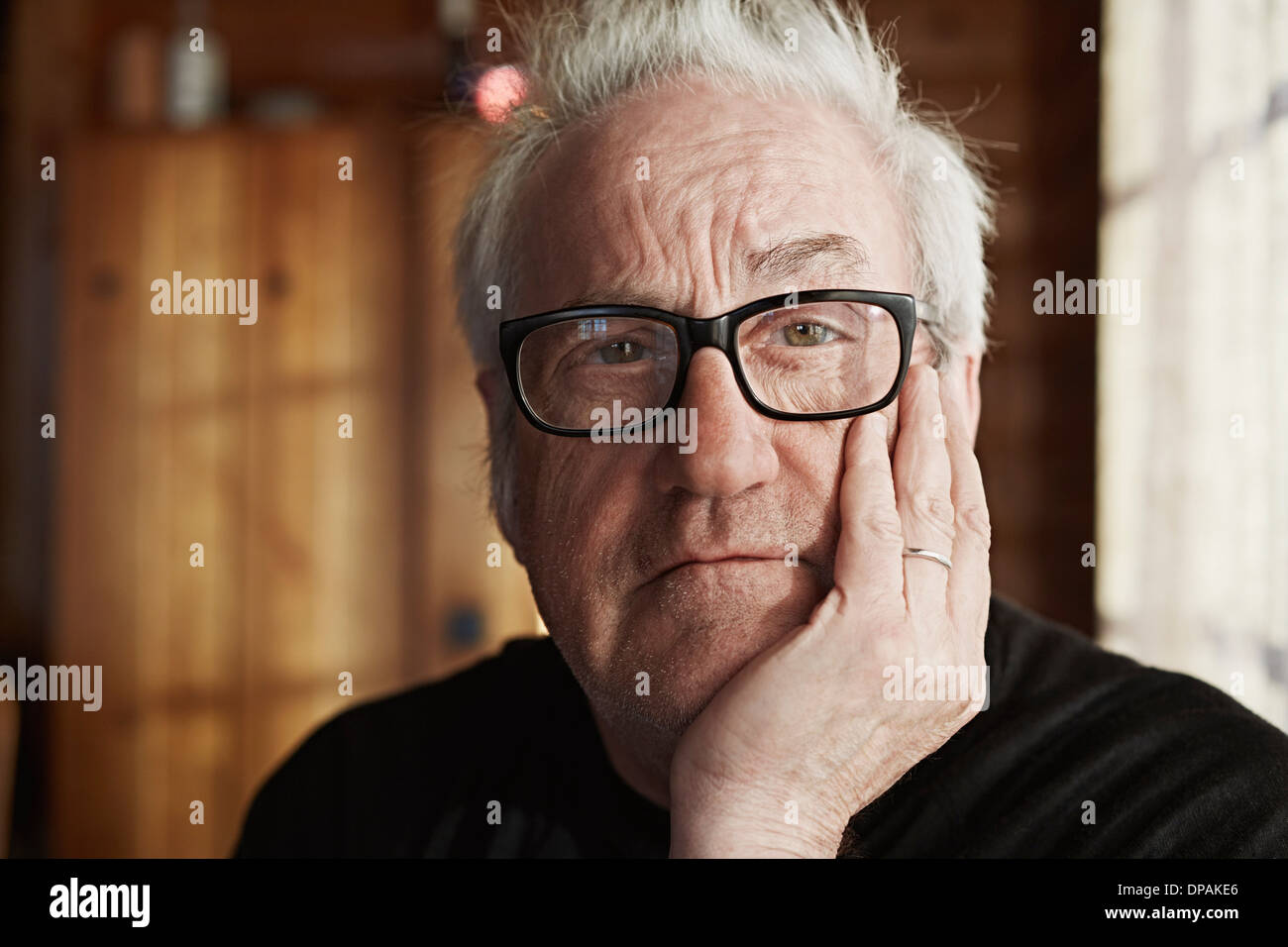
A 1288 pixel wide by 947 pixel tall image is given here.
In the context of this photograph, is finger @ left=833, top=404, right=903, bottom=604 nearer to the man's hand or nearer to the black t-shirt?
the man's hand

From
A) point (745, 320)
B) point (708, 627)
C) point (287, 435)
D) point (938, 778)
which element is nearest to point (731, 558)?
point (708, 627)

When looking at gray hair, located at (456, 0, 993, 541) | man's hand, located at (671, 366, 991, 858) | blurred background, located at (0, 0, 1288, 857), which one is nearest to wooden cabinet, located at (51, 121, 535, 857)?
blurred background, located at (0, 0, 1288, 857)

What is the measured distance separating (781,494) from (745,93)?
321mm

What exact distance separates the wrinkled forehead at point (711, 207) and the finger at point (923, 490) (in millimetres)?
95

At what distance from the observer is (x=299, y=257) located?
230 centimetres

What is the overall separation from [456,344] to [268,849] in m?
1.52

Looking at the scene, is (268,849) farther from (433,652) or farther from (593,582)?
(433,652)

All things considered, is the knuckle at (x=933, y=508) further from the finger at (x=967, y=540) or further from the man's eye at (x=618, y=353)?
the man's eye at (x=618, y=353)

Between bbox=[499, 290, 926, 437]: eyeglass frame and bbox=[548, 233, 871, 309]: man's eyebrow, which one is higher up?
bbox=[548, 233, 871, 309]: man's eyebrow

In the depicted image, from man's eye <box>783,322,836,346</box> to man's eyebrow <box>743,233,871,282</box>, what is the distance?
0.11 ft

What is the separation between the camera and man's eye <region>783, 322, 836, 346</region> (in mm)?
647

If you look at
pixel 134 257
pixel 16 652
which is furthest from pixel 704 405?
pixel 16 652

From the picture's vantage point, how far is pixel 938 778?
0.72 metres

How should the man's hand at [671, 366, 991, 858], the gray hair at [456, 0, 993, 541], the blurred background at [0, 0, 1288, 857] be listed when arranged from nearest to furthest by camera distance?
the man's hand at [671, 366, 991, 858] → the gray hair at [456, 0, 993, 541] → the blurred background at [0, 0, 1288, 857]
